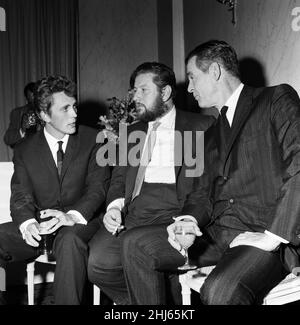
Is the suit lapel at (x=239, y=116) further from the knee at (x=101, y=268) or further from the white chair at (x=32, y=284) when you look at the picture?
the white chair at (x=32, y=284)

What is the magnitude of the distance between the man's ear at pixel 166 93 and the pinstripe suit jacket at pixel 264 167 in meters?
0.93

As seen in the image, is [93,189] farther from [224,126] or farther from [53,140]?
[224,126]

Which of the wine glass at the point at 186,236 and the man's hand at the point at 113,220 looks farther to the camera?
the man's hand at the point at 113,220

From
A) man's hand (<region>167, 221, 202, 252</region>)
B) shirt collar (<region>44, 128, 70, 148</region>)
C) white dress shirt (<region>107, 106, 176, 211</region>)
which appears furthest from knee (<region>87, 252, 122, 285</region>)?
shirt collar (<region>44, 128, 70, 148</region>)

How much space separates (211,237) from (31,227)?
45.6 inches

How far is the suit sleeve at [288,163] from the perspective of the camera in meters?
1.74

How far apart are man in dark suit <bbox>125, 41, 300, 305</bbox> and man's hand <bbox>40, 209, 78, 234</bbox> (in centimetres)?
59

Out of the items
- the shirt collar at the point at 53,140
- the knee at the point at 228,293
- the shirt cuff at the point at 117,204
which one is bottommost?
the knee at the point at 228,293

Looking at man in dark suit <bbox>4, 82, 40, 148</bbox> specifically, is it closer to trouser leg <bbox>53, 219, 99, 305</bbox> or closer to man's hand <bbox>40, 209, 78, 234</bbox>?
man's hand <bbox>40, 209, 78, 234</bbox>

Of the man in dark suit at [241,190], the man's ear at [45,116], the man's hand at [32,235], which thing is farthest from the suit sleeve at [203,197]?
the man's ear at [45,116]

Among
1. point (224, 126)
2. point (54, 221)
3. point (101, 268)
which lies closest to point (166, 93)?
point (224, 126)

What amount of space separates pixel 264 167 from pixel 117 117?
1793 mm

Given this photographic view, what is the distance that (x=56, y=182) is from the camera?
298 cm
